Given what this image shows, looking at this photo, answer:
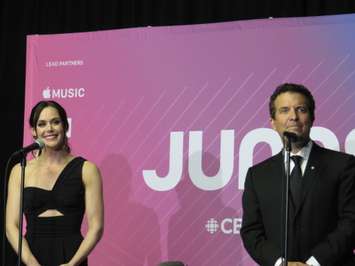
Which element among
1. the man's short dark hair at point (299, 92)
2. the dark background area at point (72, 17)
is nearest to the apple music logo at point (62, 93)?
the dark background area at point (72, 17)

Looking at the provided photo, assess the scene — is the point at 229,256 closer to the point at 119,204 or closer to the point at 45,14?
the point at 119,204

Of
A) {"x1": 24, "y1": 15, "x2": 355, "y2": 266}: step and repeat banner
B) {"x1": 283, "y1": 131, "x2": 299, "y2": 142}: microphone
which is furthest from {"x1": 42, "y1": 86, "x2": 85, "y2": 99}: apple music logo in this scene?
{"x1": 283, "y1": 131, "x2": 299, "y2": 142}: microphone

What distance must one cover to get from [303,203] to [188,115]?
1.53 metres

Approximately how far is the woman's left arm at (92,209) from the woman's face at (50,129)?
0.71 feet

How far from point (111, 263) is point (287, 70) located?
69.7 inches

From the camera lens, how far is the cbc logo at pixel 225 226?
14.8 ft

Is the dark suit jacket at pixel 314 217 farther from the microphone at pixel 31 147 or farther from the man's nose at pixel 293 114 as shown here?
the microphone at pixel 31 147

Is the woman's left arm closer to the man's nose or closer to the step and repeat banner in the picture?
the step and repeat banner

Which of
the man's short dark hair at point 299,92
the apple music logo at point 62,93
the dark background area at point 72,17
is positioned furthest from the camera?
the dark background area at point 72,17

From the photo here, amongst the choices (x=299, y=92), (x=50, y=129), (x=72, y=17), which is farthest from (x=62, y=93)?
(x=299, y=92)

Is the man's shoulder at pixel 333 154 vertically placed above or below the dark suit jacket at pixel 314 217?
above

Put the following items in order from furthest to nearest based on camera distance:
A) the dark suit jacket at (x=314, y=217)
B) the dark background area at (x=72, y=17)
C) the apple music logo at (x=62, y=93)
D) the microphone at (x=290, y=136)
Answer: the dark background area at (x=72, y=17)
the apple music logo at (x=62, y=93)
the dark suit jacket at (x=314, y=217)
the microphone at (x=290, y=136)

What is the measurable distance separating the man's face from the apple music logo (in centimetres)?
192

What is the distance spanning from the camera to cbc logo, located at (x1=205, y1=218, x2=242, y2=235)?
14.8ft
